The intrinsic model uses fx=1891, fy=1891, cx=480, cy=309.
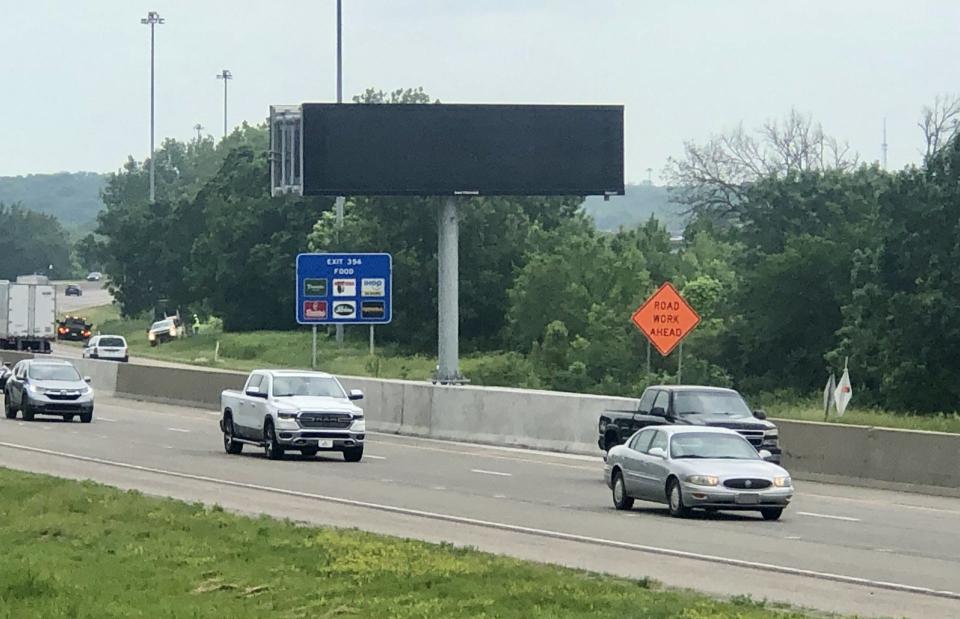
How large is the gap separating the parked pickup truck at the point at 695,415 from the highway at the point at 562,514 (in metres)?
1.05

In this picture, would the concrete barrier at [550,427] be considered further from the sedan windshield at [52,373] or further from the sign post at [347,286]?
the sedan windshield at [52,373]

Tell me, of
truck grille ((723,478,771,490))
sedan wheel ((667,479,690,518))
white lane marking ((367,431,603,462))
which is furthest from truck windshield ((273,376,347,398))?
truck grille ((723,478,771,490))

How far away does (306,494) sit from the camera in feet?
88.1

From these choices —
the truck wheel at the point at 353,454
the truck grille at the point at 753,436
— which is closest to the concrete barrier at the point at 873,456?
the truck grille at the point at 753,436

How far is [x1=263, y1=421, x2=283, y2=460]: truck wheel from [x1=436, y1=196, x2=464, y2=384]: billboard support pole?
1826 cm

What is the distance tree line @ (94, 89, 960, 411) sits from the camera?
66.2m

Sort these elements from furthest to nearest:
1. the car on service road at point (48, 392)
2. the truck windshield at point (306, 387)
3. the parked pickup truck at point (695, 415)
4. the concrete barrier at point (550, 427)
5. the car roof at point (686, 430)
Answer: the car on service road at point (48, 392) < the truck windshield at point (306, 387) < the parked pickup truck at point (695, 415) < the concrete barrier at point (550, 427) < the car roof at point (686, 430)

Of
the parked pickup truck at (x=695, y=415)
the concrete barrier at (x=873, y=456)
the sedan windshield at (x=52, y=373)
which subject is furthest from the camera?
the sedan windshield at (x=52, y=373)

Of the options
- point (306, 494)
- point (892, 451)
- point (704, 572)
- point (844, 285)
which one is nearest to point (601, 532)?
point (704, 572)

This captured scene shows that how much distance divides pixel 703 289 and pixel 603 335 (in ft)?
46.3

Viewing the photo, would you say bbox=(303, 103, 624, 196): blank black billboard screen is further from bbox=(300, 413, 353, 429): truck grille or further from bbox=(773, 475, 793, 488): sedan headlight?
bbox=(773, 475, 793, 488): sedan headlight

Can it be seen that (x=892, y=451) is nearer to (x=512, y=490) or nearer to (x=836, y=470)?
(x=836, y=470)

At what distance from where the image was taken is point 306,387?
119 ft

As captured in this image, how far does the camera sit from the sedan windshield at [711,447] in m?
25.5
